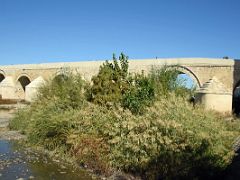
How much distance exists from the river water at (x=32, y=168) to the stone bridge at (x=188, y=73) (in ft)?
17.8

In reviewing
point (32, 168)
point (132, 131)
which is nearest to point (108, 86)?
point (132, 131)

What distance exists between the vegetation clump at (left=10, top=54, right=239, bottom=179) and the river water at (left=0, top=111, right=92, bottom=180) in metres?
0.57

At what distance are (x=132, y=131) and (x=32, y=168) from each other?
272cm

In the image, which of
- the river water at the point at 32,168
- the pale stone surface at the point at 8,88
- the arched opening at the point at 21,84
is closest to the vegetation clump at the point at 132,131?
the river water at the point at 32,168

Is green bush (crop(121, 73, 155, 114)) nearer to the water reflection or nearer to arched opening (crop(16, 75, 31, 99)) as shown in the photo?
the water reflection

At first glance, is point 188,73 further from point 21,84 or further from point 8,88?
point 21,84

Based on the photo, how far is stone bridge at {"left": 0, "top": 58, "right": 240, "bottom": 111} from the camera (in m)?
20.0

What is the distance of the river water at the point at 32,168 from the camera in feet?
27.1

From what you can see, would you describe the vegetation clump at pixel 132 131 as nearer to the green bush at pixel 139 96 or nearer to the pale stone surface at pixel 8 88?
the green bush at pixel 139 96

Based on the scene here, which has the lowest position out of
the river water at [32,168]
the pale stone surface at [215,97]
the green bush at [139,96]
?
the river water at [32,168]

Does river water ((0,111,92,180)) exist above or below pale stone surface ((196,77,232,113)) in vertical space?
below

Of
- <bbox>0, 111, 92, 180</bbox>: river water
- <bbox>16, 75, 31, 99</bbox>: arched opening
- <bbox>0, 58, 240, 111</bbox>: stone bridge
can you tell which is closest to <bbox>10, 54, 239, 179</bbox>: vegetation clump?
<bbox>0, 111, 92, 180</bbox>: river water

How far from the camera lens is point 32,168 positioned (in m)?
8.97

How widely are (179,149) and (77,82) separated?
6.82 metres
